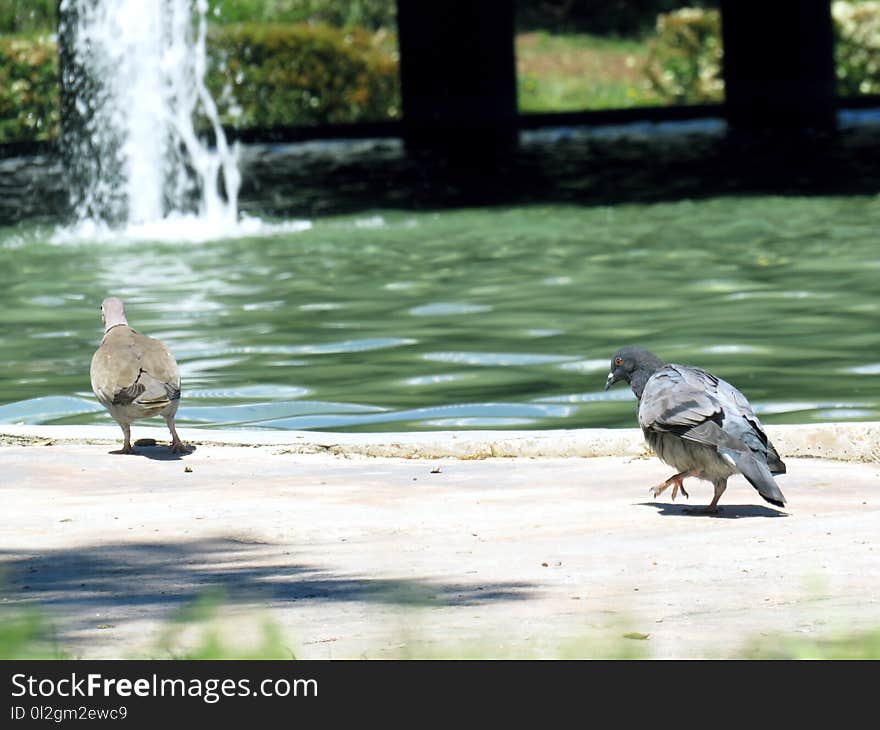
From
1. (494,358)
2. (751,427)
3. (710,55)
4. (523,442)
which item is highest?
(710,55)

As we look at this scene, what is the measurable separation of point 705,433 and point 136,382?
8.53 ft

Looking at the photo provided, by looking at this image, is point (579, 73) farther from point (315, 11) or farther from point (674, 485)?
point (674, 485)

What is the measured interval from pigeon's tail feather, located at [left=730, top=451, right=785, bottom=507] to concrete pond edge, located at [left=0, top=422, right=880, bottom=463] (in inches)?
54.5

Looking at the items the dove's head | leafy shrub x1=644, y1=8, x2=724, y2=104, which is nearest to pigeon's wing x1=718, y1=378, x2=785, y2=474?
the dove's head

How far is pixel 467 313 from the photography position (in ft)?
43.0

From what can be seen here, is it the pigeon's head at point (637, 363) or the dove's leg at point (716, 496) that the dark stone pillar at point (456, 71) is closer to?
the pigeon's head at point (637, 363)

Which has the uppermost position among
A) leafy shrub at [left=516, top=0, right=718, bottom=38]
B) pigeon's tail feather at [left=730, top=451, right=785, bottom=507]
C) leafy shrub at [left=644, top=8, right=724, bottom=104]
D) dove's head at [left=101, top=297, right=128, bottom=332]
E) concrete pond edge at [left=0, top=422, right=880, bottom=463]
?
leafy shrub at [left=516, top=0, right=718, bottom=38]

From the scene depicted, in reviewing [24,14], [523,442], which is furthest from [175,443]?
[24,14]

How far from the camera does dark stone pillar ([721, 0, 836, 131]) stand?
30375mm

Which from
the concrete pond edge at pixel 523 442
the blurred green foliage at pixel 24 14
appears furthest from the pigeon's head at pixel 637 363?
the blurred green foliage at pixel 24 14

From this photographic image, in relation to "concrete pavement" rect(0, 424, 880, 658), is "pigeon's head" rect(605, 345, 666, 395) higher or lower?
higher

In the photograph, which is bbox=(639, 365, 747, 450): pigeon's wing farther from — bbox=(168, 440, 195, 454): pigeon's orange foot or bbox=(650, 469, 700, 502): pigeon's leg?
bbox=(168, 440, 195, 454): pigeon's orange foot

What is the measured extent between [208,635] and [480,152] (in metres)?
24.2

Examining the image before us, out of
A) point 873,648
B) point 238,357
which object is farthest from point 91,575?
point 238,357
